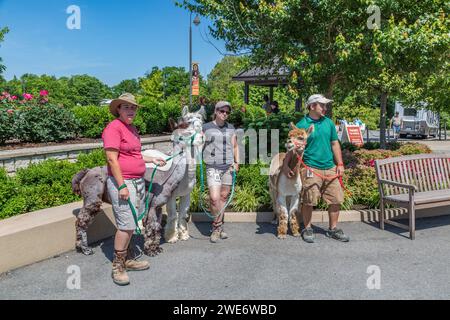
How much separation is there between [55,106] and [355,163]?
23.4 feet

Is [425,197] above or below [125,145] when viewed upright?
below

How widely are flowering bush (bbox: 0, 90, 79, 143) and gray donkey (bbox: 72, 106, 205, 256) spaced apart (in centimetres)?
444

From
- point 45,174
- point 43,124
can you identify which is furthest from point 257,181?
point 43,124

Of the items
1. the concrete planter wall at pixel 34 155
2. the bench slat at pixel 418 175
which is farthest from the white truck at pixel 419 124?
the concrete planter wall at pixel 34 155

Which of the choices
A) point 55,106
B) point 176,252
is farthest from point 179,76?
point 176,252

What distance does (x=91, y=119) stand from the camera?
10.4m

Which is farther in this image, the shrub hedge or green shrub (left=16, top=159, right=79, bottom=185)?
green shrub (left=16, top=159, right=79, bottom=185)

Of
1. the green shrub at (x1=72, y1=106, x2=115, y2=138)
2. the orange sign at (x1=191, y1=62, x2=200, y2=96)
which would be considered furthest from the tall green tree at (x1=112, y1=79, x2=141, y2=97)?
the green shrub at (x1=72, y1=106, x2=115, y2=138)

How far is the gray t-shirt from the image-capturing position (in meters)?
5.30

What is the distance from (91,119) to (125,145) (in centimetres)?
694

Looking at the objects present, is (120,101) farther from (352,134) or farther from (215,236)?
(352,134)

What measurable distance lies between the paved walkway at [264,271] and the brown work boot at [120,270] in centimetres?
7

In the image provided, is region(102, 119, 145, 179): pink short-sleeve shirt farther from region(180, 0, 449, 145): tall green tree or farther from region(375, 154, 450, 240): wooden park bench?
region(180, 0, 449, 145): tall green tree
